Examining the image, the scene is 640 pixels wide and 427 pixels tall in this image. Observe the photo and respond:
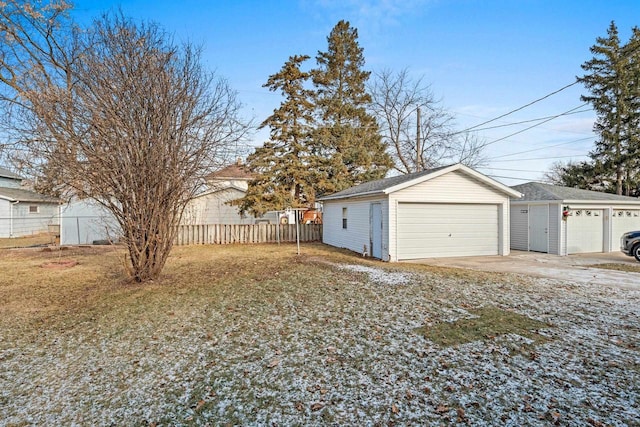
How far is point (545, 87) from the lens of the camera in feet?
45.4

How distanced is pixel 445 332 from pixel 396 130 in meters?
22.6

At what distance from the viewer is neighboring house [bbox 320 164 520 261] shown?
435 inches

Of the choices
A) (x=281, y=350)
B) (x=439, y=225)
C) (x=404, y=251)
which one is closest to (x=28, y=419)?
(x=281, y=350)

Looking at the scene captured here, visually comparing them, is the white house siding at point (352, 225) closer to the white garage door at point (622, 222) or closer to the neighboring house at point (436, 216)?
the neighboring house at point (436, 216)

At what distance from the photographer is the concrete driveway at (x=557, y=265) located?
7918 millimetres

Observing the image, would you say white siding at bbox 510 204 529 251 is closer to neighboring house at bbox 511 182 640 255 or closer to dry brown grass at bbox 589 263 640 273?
neighboring house at bbox 511 182 640 255

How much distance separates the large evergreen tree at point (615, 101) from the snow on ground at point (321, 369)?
22.3 metres

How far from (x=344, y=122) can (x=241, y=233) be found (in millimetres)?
10912

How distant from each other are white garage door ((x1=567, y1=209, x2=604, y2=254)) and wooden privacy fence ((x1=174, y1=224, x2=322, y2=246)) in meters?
11.0

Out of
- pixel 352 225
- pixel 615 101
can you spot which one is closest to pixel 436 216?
pixel 352 225

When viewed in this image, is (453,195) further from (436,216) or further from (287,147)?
(287,147)

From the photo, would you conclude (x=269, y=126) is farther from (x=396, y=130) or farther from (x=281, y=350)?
(x=281, y=350)

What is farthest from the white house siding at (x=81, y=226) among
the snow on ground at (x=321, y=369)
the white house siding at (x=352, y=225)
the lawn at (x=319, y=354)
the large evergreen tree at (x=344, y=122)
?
the snow on ground at (x=321, y=369)

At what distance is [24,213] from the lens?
21.5 meters
